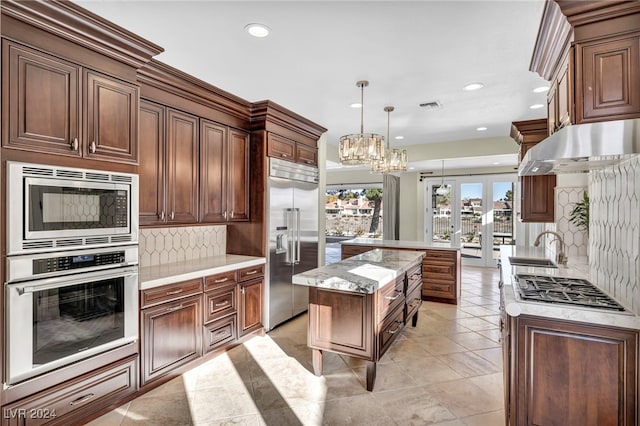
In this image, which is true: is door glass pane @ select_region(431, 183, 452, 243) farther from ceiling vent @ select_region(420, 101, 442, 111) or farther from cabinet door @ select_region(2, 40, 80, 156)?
cabinet door @ select_region(2, 40, 80, 156)

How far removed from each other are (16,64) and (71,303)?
1.39 meters

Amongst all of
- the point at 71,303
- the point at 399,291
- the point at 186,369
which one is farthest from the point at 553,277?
the point at 71,303

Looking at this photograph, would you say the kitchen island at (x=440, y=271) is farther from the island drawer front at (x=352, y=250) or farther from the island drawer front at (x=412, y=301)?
the island drawer front at (x=412, y=301)

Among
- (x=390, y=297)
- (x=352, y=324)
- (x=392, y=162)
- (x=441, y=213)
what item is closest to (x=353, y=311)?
(x=352, y=324)

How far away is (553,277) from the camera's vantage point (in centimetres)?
245

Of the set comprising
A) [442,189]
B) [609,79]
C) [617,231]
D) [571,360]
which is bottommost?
[571,360]

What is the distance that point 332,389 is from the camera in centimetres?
255

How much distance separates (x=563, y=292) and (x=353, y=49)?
90.0 inches

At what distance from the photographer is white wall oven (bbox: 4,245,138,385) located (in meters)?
1.77

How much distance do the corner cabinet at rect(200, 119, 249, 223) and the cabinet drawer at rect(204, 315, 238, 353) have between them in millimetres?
1030

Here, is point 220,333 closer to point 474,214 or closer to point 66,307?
point 66,307

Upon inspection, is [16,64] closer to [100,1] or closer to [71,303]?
[100,1]

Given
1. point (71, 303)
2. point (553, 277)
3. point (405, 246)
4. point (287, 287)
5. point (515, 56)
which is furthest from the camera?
point (405, 246)

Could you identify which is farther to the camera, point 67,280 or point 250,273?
point 250,273
